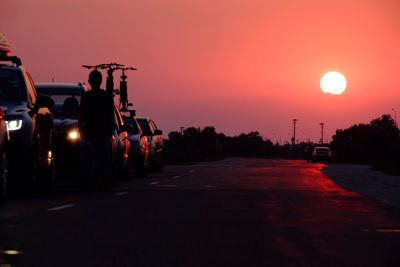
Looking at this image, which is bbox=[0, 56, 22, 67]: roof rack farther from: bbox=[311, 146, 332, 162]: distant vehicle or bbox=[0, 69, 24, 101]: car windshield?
bbox=[311, 146, 332, 162]: distant vehicle

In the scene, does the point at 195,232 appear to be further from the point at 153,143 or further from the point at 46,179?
the point at 153,143

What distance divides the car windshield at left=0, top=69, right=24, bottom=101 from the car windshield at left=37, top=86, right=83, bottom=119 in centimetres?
300

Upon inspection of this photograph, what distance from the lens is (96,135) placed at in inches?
663

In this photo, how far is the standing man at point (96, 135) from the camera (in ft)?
54.9

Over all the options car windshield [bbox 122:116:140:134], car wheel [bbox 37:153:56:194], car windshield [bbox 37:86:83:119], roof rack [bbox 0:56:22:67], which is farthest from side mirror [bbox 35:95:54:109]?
car windshield [bbox 122:116:140:134]

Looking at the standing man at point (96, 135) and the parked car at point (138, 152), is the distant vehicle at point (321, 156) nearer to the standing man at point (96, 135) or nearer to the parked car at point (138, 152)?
the parked car at point (138, 152)

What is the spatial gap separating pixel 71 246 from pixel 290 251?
183 centimetres

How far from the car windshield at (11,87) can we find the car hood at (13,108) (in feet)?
0.95

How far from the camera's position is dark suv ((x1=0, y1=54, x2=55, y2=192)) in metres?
14.6

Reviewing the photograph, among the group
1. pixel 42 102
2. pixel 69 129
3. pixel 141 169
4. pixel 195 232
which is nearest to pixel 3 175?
pixel 42 102

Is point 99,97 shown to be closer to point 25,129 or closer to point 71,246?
point 25,129

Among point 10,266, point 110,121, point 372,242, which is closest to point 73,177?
point 110,121

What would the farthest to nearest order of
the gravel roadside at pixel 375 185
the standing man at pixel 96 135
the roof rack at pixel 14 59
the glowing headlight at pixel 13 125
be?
the gravel roadside at pixel 375 185, the roof rack at pixel 14 59, the standing man at pixel 96 135, the glowing headlight at pixel 13 125

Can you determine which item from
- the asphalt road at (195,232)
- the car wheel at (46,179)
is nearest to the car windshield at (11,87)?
the car wheel at (46,179)
